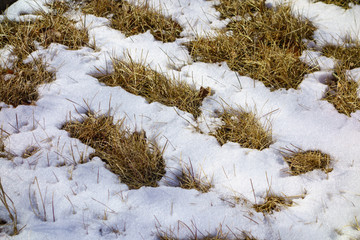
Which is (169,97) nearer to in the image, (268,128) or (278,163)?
(268,128)

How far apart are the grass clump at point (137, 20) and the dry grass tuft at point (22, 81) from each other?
0.84 meters

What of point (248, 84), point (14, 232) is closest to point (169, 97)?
point (248, 84)

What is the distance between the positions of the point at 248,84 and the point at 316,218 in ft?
3.68

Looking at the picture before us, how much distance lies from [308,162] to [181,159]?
2.63 feet

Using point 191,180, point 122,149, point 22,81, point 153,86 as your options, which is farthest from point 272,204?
point 22,81

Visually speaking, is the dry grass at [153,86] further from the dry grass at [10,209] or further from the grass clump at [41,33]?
the dry grass at [10,209]

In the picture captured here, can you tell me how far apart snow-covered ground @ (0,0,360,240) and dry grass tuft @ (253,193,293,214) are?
0.04 metres

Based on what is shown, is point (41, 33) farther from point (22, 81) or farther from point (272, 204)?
point (272, 204)

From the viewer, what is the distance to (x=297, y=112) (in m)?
2.14

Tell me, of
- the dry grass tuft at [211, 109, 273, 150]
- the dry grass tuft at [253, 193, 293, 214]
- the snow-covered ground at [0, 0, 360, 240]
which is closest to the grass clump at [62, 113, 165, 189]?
the snow-covered ground at [0, 0, 360, 240]

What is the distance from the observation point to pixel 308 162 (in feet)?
6.06

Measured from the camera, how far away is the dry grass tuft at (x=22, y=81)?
220 cm

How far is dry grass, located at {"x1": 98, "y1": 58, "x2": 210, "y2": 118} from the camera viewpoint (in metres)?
2.24

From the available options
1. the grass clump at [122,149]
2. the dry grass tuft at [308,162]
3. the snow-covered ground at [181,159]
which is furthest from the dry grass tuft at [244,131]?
the grass clump at [122,149]
